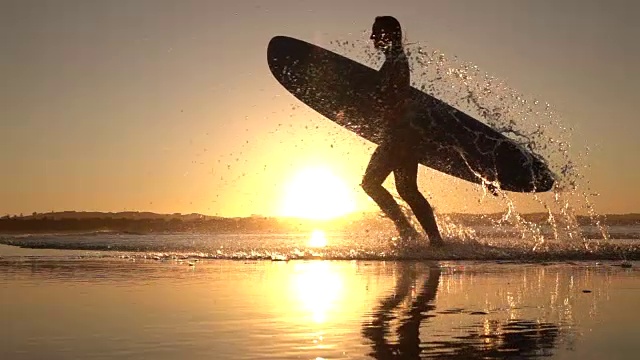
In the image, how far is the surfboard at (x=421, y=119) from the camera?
1596 cm

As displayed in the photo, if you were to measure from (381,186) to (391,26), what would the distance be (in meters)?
3.00

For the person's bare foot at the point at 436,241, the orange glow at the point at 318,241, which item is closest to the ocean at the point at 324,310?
the person's bare foot at the point at 436,241

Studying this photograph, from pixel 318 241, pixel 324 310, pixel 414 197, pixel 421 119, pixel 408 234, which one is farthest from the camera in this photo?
pixel 318 241

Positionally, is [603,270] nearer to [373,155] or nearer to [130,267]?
[373,155]

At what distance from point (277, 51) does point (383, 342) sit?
12269mm

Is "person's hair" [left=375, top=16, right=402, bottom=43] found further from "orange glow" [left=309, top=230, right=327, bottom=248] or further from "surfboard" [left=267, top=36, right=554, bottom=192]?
"orange glow" [left=309, top=230, right=327, bottom=248]

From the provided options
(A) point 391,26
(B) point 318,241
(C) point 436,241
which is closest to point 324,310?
(C) point 436,241

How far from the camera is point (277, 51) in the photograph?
667 inches

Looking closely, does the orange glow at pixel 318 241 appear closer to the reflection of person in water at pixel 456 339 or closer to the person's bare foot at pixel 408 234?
the person's bare foot at pixel 408 234

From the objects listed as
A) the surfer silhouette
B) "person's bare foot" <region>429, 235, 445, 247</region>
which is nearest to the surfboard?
the surfer silhouette

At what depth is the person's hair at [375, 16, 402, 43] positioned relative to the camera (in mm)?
15562

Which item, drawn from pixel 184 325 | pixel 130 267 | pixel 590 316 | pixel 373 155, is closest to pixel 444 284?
pixel 590 316

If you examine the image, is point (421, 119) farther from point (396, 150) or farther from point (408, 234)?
point (408, 234)

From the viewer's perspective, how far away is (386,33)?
15.5 meters
